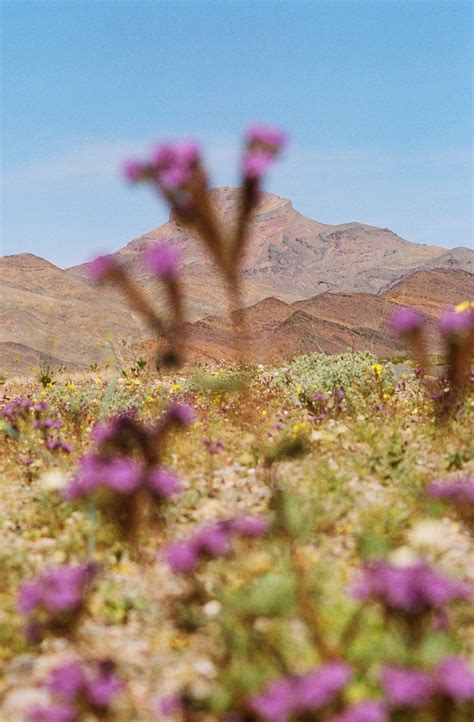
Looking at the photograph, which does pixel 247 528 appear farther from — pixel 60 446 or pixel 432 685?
pixel 60 446

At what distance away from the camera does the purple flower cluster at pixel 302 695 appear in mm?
2412

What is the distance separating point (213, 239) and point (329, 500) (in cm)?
237

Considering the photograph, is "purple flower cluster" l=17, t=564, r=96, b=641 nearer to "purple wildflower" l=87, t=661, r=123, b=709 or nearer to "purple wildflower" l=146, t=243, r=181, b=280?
"purple wildflower" l=87, t=661, r=123, b=709

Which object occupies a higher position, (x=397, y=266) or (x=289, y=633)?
(x=397, y=266)

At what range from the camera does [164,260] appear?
12.4 feet

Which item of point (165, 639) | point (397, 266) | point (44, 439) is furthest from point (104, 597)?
point (397, 266)

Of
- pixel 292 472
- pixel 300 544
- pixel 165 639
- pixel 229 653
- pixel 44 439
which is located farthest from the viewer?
pixel 44 439

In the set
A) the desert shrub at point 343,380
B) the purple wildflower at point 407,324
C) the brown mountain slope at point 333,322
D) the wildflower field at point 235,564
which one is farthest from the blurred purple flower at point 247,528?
the brown mountain slope at point 333,322

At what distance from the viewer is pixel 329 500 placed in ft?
17.6

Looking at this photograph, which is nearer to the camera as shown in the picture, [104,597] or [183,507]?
[104,597]

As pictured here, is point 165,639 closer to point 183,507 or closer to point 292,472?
point 183,507

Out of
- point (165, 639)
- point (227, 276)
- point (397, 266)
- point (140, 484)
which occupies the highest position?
point (397, 266)

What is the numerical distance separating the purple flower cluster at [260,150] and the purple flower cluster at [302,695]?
2459 millimetres

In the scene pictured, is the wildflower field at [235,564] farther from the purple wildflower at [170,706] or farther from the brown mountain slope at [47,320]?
the brown mountain slope at [47,320]
